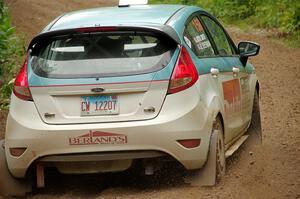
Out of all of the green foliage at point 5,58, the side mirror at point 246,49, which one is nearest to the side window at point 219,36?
the side mirror at point 246,49

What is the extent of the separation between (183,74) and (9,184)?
5.87 feet

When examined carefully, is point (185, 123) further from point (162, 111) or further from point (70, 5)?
point (70, 5)

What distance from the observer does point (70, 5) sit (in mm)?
26891

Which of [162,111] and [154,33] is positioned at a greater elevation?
[154,33]

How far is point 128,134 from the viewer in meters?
6.13

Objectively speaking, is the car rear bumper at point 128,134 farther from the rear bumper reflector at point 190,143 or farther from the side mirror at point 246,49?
the side mirror at point 246,49

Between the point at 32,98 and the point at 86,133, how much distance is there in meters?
0.58

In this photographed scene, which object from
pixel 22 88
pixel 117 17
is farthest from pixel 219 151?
pixel 22 88

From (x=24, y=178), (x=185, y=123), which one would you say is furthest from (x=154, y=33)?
(x=24, y=178)

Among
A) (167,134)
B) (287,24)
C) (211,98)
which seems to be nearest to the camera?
(167,134)

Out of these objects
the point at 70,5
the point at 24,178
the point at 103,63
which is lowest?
the point at 70,5

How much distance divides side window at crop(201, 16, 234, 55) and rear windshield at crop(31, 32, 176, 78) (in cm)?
149

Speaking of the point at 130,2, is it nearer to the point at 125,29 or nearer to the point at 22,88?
the point at 125,29

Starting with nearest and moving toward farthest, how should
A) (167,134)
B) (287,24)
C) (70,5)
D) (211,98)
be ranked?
(167,134) < (211,98) < (287,24) < (70,5)
